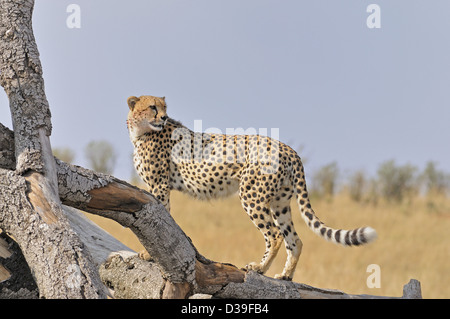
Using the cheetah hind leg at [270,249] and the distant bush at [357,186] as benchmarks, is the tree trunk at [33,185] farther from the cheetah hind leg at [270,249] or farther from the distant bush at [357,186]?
the distant bush at [357,186]

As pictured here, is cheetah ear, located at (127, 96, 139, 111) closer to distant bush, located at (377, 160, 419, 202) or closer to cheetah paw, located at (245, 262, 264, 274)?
cheetah paw, located at (245, 262, 264, 274)

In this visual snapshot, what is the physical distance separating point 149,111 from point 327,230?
6.03 feet

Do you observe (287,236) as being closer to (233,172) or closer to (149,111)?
(233,172)

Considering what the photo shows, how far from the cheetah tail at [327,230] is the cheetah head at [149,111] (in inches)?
50.8

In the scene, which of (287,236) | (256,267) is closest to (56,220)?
(256,267)

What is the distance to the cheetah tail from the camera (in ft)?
15.0

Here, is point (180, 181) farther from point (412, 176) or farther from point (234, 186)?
point (412, 176)

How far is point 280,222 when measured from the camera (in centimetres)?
496

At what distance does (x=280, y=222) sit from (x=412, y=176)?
39.0 ft

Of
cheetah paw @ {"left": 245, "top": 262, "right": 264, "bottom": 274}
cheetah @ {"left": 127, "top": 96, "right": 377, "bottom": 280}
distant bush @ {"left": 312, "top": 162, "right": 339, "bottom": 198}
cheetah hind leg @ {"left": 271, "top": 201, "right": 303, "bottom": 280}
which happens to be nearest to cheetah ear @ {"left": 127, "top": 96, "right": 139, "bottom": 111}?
cheetah @ {"left": 127, "top": 96, "right": 377, "bottom": 280}

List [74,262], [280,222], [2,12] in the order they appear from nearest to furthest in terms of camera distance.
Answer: [74,262] → [2,12] → [280,222]

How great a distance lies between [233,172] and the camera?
504 centimetres
